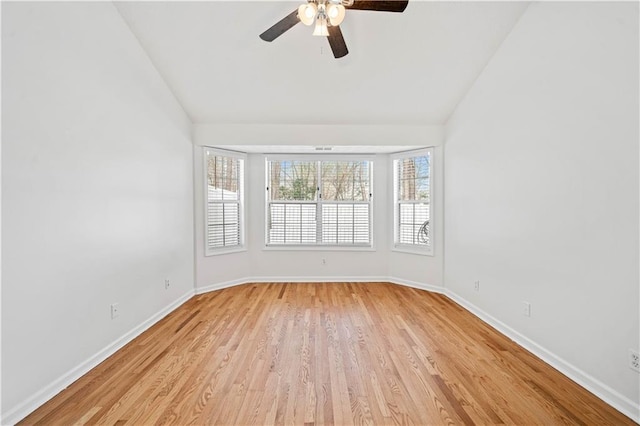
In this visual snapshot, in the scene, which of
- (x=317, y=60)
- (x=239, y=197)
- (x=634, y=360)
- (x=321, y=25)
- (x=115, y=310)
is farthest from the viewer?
(x=239, y=197)

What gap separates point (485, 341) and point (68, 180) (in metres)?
3.70

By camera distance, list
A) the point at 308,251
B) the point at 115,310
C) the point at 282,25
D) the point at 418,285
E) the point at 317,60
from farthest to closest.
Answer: the point at 308,251 → the point at 418,285 → the point at 317,60 → the point at 115,310 → the point at 282,25

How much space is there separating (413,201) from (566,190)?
243 centimetres

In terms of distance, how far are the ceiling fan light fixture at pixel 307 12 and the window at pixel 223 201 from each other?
2.67 meters

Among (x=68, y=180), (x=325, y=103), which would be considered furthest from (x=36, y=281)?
(x=325, y=103)

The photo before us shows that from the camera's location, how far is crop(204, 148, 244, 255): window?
4441 mm

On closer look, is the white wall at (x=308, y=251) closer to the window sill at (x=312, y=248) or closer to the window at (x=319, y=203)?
the window sill at (x=312, y=248)

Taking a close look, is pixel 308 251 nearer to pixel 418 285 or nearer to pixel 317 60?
pixel 418 285

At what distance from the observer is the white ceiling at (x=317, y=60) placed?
2838 mm

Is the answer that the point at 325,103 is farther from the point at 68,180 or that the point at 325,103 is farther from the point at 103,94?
the point at 68,180

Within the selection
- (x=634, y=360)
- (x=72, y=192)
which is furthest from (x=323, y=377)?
(x=72, y=192)

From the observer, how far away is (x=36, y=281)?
1.94m

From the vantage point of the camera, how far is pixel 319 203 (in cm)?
509

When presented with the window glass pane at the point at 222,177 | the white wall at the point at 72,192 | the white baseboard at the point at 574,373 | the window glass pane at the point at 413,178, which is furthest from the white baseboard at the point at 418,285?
the white wall at the point at 72,192
